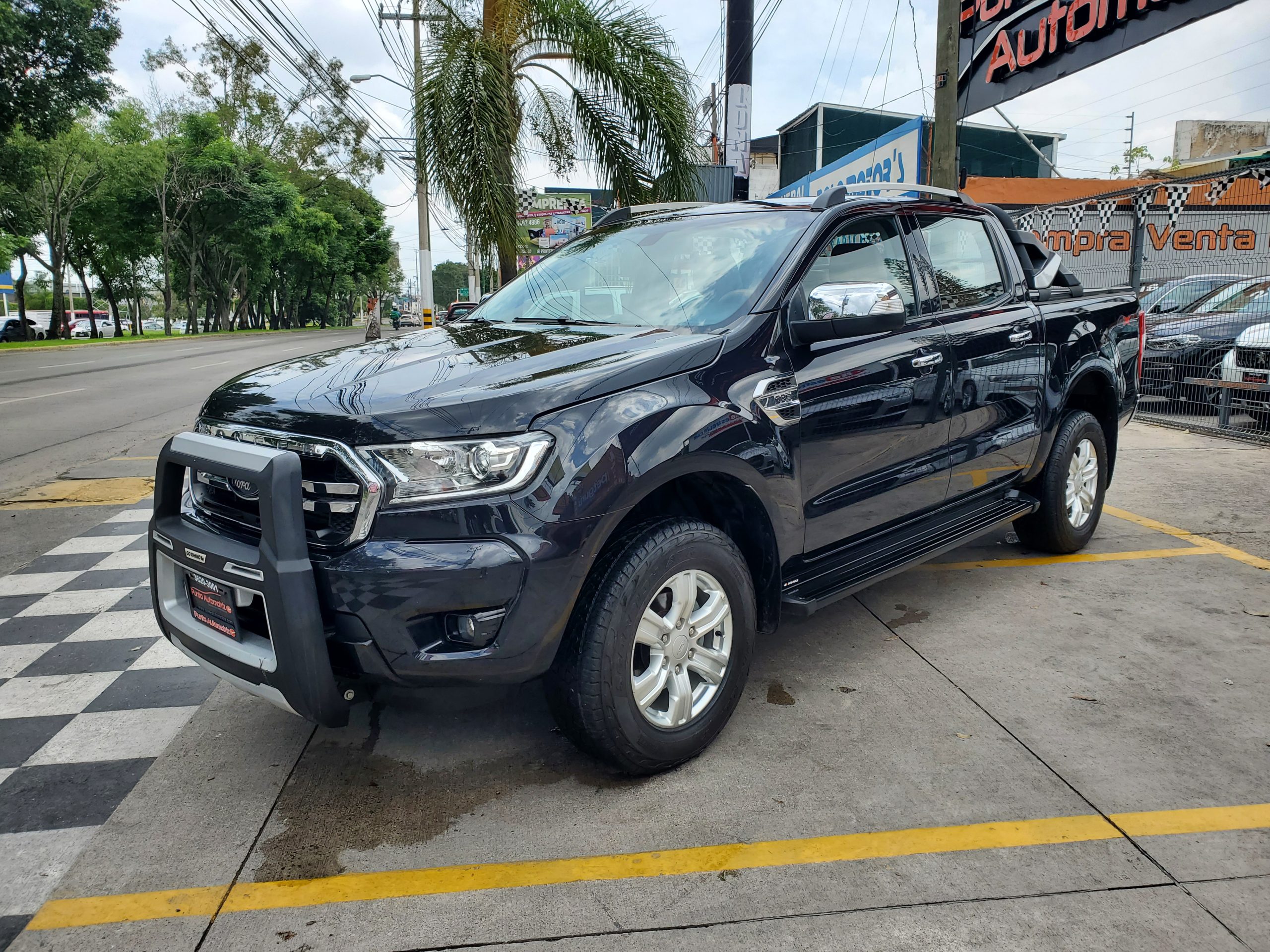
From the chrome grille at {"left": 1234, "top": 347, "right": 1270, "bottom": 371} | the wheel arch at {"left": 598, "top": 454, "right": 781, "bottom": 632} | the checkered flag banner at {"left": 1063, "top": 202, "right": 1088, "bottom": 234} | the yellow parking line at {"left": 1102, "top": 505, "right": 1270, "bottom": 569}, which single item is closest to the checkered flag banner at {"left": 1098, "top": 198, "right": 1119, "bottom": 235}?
the checkered flag banner at {"left": 1063, "top": 202, "right": 1088, "bottom": 234}

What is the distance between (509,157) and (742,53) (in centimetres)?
371

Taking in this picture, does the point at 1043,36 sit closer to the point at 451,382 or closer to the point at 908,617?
the point at 908,617

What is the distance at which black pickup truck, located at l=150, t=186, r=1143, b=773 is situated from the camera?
2506 millimetres

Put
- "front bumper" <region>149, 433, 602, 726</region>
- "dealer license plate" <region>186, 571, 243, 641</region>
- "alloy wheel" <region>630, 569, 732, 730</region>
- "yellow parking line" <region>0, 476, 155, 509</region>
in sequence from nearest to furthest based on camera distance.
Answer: "front bumper" <region>149, 433, 602, 726</region>
"dealer license plate" <region>186, 571, 243, 641</region>
"alloy wheel" <region>630, 569, 732, 730</region>
"yellow parking line" <region>0, 476, 155, 509</region>

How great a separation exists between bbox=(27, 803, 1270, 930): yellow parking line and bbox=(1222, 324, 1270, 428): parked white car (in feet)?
25.3

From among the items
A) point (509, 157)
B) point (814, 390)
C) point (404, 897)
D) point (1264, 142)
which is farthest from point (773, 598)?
point (1264, 142)

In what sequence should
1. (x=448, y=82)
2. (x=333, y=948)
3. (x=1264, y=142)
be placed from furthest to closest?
(x=1264, y=142) → (x=448, y=82) → (x=333, y=948)

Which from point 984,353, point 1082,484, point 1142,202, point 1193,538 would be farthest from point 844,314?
point 1142,202

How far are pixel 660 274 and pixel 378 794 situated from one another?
2178 mm

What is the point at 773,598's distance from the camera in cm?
330

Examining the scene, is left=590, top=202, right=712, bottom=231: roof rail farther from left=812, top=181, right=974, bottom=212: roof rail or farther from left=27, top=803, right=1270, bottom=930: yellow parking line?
left=27, top=803, right=1270, bottom=930: yellow parking line

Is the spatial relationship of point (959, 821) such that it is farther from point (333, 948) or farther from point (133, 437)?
point (133, 437)

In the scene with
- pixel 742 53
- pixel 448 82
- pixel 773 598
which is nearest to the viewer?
pixel 773 598

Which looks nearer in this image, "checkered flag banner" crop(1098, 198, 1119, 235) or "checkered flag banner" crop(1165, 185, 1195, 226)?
"checkered flag banner" crop(1165, 185, 1195, 226)
